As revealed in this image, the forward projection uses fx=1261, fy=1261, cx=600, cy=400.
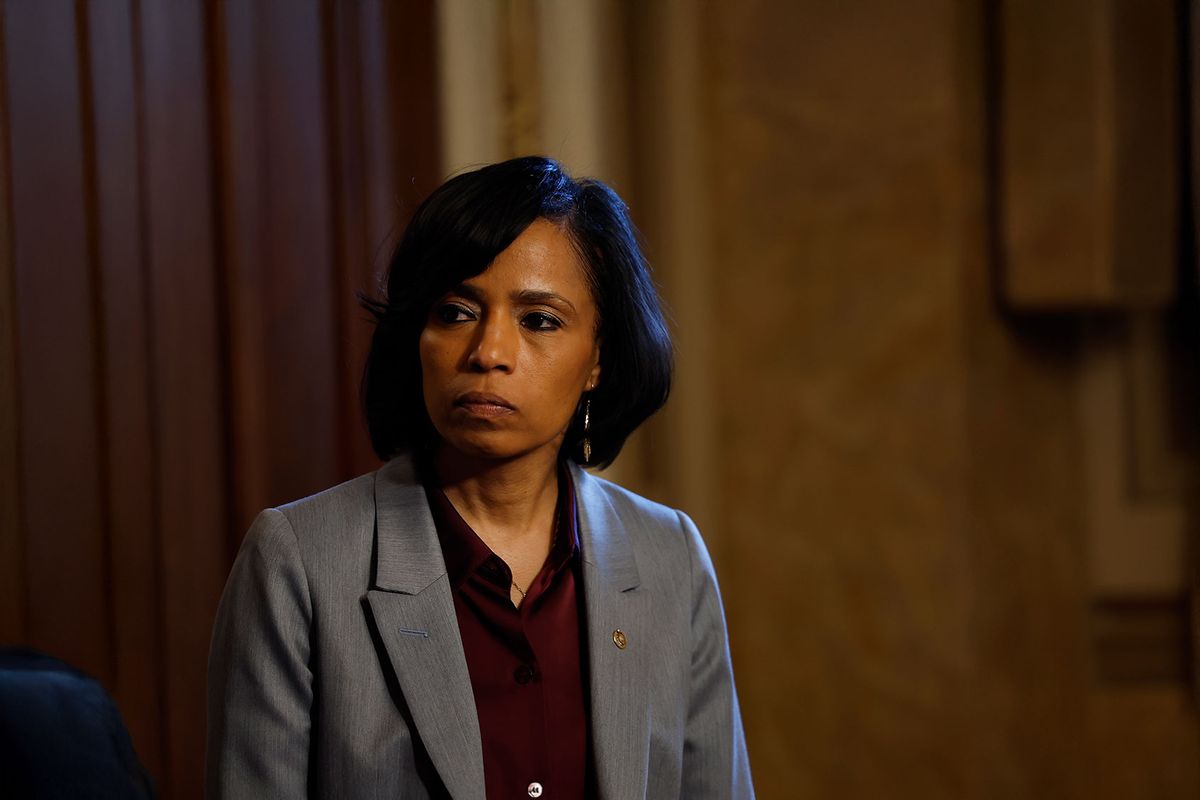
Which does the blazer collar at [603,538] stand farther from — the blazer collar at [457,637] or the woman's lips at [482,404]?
the woman's lips at [482,404]

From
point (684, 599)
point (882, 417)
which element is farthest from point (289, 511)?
point (882, 417)

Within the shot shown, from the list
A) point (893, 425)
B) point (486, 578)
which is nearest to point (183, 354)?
point (486, 578)

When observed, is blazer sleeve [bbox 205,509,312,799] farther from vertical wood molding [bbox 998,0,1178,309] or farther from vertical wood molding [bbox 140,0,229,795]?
A: vertical wood molding [bbox 998,0,1178,309]

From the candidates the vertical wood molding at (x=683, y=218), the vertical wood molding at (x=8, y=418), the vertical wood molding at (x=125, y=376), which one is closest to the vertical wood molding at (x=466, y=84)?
the vertical wood molding at (x=683, y=218)

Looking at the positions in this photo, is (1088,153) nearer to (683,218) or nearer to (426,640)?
(683,218)

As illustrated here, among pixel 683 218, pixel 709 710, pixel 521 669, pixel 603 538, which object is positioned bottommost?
pixel 709 710

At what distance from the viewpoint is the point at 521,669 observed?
137 centimetres

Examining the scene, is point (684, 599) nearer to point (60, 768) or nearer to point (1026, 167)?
point (60, 768)

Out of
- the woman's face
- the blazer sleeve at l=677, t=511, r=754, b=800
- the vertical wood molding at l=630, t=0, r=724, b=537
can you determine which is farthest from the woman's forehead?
the vertical wood molding at l=630, t=0, r=724, b=537

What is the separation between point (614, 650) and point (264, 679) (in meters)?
0.38

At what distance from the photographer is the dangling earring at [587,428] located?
153cm

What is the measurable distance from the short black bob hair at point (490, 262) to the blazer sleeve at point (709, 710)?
0.20 metres

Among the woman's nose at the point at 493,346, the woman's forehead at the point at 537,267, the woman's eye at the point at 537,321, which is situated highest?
the woman's forehead at the point at 537,267

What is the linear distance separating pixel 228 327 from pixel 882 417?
3.90 ft
